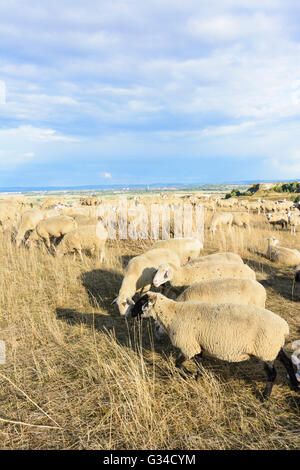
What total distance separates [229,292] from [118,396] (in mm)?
2900

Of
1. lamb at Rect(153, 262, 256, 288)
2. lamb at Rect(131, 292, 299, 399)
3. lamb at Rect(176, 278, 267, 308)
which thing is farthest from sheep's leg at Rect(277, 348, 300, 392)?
lamb at Rect(153, 262, 256, 288)

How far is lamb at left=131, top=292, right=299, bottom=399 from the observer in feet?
13.0

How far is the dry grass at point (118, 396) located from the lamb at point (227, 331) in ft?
1.14

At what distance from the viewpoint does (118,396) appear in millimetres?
3600

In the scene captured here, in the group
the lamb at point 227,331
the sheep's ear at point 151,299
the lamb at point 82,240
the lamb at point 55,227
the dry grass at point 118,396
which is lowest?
the dry grass at point 118,396

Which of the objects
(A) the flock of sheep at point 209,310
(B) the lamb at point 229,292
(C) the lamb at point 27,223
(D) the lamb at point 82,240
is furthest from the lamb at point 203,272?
(C) the lamb at point 27,223

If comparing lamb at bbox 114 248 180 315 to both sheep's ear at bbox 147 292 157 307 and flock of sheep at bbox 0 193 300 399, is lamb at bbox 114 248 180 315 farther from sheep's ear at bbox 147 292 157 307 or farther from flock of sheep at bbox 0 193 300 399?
sheep's ear at bbox 147 292 157 307

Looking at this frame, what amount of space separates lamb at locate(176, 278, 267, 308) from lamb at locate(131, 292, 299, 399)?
A: 2.95 ft

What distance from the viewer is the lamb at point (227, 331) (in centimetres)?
396

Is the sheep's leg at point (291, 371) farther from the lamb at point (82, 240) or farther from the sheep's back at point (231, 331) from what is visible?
the lamb at point (82, 240)

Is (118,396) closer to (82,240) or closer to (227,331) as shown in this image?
(227,331)
